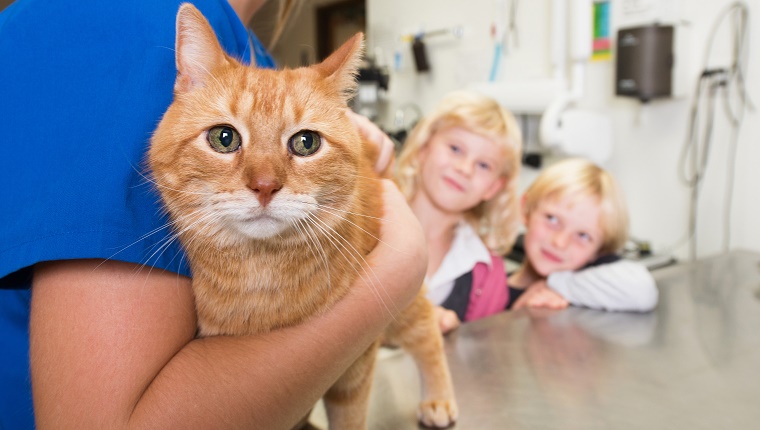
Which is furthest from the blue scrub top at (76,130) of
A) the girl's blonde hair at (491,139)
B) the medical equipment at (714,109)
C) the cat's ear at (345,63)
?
the medical equipment at (714,109)

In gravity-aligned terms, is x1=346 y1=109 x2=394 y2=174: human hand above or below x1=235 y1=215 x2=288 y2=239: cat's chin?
above

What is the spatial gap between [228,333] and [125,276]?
0.17m

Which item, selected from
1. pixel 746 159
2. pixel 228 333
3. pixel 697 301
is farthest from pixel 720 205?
pixel 228 333

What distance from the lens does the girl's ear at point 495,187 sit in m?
1.80

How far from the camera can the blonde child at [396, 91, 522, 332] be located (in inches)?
67.3

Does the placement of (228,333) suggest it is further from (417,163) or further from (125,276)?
(417,163)

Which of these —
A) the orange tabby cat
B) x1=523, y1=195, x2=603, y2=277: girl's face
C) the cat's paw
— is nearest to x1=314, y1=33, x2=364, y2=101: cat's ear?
the orange tabby cat

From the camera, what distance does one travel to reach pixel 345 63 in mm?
705

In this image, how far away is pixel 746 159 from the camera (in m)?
1.80

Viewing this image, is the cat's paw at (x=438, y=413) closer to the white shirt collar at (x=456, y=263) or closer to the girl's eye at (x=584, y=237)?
the white shirt collar at (x=456, y=263)

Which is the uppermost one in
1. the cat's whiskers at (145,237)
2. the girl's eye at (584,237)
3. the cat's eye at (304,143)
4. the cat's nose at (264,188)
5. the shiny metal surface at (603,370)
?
the cat's eye at (304,143)

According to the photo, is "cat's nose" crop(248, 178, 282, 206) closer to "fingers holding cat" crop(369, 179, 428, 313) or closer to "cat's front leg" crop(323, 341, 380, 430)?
"fingers holding cat" crop(369, 179, 428, 313)

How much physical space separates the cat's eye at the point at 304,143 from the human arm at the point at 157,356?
0.19 meters

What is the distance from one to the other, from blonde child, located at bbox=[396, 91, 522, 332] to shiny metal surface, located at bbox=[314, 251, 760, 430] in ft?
1.19
